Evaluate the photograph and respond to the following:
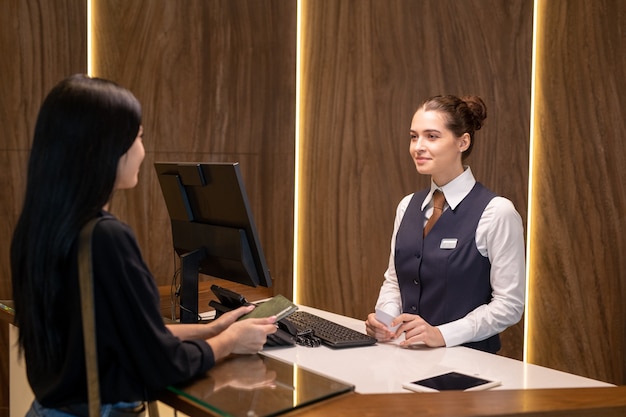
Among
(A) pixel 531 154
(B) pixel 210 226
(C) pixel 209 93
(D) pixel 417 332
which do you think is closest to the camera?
(D) pixel 417 332

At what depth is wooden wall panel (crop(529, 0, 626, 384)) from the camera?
374cm

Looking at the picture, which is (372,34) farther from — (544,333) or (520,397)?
(520,397)

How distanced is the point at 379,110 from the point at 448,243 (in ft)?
5.88

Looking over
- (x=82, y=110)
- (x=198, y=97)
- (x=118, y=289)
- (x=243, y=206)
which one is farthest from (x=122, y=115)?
(x=198, y=97)

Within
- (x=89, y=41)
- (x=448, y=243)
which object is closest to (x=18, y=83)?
(x=89, y=41)

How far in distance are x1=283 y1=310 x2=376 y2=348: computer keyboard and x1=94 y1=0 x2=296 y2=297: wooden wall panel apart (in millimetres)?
1852

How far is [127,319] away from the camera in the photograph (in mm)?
1406

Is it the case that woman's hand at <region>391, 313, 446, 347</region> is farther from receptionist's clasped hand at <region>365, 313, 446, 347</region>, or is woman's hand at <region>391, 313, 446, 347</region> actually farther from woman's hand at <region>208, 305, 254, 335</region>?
woman's hand at <region>208, 305, 254, 335</region>

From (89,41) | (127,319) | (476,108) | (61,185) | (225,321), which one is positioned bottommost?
(225,321)

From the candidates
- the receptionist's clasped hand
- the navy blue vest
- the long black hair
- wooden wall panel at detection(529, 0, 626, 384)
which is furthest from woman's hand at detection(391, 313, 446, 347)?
wooden wall panel at detection(529, 0, 626, 384)

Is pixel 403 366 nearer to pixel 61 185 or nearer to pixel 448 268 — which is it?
pixel 448 268

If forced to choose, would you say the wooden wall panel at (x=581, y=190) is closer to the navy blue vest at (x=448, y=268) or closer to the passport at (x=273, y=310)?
the navy blue vest at (x=448, y=268)

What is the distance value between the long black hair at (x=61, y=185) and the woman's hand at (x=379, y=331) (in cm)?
106

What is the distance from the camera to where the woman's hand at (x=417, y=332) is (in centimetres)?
218
